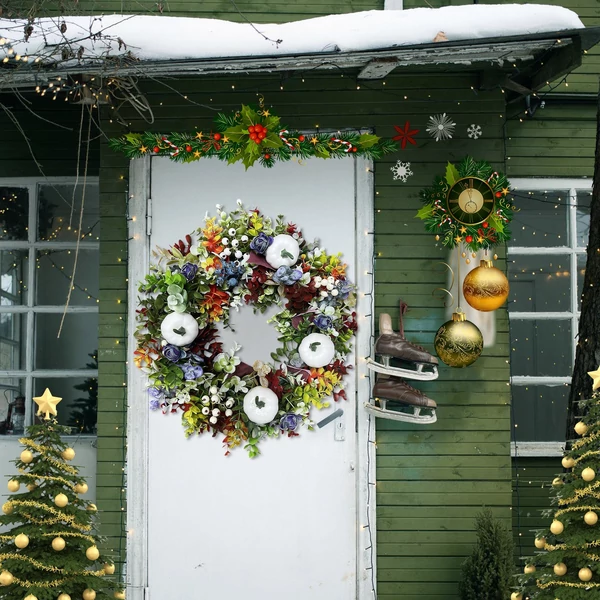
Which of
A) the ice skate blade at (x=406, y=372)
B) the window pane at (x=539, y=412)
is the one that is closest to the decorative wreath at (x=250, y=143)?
the ice skate blade at (x=406, y=372)

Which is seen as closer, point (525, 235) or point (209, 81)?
point (209, 81)

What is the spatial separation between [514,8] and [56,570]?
3725 millimetres

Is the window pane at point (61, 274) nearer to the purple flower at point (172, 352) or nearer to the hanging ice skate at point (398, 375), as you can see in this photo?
the purple flower at point (172, 352)

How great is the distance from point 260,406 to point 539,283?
2393mm

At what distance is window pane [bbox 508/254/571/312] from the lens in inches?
227

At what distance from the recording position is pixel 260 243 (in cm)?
473

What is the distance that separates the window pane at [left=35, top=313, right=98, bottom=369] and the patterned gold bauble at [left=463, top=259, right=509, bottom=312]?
2701 millimetres

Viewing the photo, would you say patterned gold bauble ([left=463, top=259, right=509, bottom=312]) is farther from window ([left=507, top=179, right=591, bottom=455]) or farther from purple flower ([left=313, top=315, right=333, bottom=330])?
window ([left=507, top=179, right=591, bottom=455])

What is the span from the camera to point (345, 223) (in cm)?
493

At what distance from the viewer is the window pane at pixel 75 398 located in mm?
5680

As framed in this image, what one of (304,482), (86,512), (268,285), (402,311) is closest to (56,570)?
(86,512)

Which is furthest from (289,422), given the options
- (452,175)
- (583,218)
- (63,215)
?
(583,218)

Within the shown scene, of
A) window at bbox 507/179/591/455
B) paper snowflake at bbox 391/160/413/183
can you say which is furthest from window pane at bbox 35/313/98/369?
window at bbox 507/179/591/455

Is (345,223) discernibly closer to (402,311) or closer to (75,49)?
(402,311)
